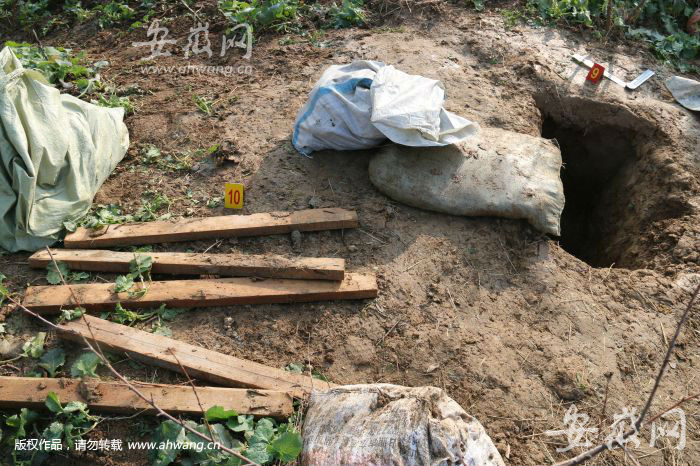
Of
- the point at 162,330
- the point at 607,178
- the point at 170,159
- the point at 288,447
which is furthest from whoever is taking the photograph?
the point at 607,178

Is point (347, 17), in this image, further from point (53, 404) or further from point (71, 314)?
point (53, 404)

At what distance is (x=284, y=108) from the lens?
14.3 ft

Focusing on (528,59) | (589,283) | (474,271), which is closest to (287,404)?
(474,271)

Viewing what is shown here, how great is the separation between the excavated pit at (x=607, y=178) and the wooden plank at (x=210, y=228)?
208cm

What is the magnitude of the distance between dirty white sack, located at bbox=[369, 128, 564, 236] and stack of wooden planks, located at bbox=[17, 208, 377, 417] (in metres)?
0.45

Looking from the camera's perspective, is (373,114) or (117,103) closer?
(373,114)

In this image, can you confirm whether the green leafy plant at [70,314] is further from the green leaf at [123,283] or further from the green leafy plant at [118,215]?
the green leafy plant at [118,215]

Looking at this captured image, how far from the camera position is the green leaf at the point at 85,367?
8.98 feet

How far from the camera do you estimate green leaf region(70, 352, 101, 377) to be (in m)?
2.74

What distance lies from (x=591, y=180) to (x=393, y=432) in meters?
Result: 3.69

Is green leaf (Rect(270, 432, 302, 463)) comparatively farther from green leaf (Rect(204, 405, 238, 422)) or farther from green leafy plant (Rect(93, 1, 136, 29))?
green leafy plant (Rect(93, 1, 136, 29))

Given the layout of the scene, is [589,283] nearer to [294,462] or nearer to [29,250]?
[294,462]

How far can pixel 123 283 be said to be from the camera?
10.3ft

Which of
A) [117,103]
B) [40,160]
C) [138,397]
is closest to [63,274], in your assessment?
[40,160]
